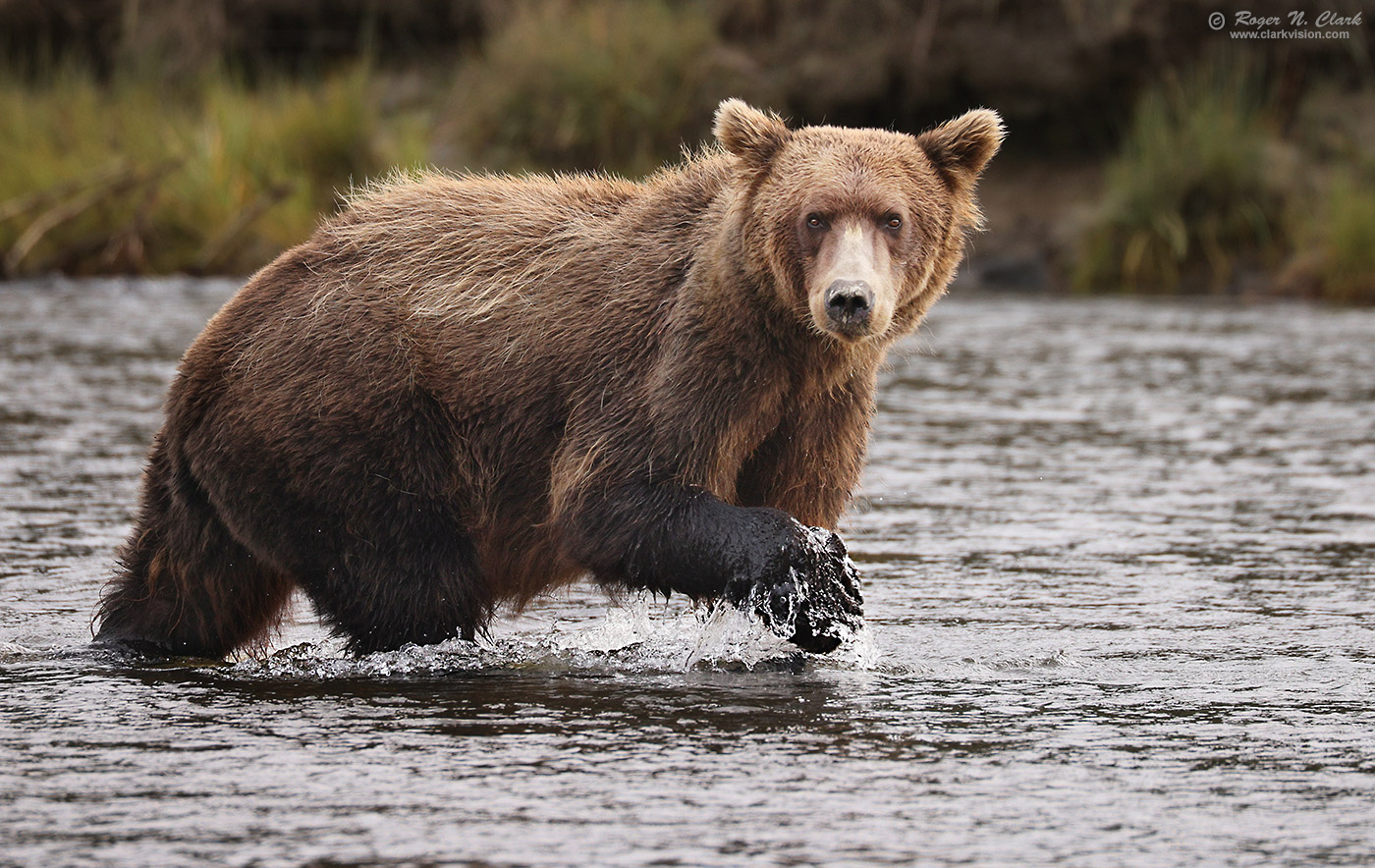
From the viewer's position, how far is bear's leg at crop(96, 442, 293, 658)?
5699 mm

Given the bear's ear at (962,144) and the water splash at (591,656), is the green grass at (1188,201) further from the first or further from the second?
the water splash at (591,656)

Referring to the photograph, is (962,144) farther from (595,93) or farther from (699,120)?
(699,120)

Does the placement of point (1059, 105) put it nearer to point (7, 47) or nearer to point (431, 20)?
point (431, 20)

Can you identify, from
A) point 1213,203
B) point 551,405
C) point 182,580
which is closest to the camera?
point 551,405

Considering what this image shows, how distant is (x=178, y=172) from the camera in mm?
17797

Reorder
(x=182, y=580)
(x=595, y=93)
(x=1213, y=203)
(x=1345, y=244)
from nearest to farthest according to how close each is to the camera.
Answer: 1. (x=182, y=580)
2. (x=1345, y=244)
3. (x=1213, y=203)
4. (x=595, y=93)

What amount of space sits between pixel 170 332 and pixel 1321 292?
396 inches

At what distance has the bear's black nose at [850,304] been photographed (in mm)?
4836

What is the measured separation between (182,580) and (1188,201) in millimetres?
13727

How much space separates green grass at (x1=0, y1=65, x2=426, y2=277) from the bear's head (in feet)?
37.0

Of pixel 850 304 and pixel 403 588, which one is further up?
pixel 850 304

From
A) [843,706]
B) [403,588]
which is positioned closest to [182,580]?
[403,588]

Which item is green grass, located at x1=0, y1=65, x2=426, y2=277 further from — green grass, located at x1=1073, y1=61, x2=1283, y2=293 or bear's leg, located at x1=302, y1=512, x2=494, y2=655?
bear's leg, located at x1=302, y1=512, x2=494, y2=655

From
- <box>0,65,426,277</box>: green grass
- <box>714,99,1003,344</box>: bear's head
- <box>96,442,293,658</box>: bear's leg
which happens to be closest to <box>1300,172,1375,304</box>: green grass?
<box>0,65,426,277</box>: green grass
